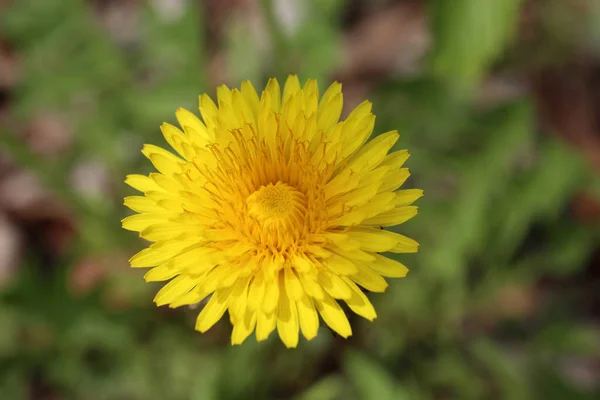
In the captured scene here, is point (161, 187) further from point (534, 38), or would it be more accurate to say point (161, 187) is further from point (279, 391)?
point (534, 38)

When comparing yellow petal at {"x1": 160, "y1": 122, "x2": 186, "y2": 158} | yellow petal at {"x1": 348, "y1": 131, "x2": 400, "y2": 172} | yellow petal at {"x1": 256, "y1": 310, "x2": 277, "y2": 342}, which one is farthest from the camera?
yellow petal at {"x1": 160, "y1": 122, "x2": 186, "y2": 158}

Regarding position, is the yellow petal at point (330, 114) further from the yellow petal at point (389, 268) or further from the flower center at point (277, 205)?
the yellow petal at point (389, 268)

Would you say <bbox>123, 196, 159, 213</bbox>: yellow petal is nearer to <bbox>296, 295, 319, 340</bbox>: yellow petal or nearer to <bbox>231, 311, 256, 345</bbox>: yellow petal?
<bbox>231, 311, 256, 345</bbox>: yellow petal

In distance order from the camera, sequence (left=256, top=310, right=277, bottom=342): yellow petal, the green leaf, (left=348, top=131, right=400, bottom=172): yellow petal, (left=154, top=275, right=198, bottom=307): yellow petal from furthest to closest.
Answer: the green leaf, (left=348, top=131, right=400, bottom=172): yellow petal, (left=154, top=275, right=198, bottom=307): yellow petal, (left=256, top=310, right=277, bottom=342): yellow petal

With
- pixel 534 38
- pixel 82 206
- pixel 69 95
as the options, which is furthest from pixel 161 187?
pixel 534 38

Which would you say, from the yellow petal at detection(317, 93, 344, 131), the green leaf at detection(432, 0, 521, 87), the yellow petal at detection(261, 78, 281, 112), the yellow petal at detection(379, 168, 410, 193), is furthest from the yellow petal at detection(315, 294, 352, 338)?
the green leaf at detection(432, 0, 521, 87)

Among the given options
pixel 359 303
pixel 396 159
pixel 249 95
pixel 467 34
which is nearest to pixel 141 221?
pixel 249 95

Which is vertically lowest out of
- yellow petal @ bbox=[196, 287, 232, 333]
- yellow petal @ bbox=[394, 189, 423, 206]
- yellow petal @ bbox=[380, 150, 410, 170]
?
yellow petal @ bbox=[196, 287, 232, 333]

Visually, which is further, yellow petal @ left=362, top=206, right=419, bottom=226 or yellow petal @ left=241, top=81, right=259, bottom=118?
yellow petal @ left=241, top=81, right=259, bottom=118
